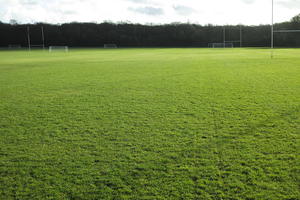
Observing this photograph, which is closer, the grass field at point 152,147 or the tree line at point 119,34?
the grass field at point 152,147

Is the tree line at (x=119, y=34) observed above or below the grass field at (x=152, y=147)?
above

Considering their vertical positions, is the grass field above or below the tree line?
below

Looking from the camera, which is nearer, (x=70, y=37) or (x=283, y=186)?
(x=283, y=186)

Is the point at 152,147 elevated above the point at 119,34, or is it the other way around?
the point at 119,34

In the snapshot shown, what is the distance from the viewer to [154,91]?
6.18 meters

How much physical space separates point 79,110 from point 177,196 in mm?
2997

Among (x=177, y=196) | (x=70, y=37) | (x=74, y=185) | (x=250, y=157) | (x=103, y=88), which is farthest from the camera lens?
(x=70, y=37)

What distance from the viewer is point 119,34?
2126 inches

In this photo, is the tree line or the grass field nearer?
the grass field

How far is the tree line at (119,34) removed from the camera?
50.9 m

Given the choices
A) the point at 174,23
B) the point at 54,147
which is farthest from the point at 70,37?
the point at 54,147

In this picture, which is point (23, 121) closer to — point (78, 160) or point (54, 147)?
point (54, 147)

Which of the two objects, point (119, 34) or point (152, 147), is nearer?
point (152, 147)

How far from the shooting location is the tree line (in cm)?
5094
